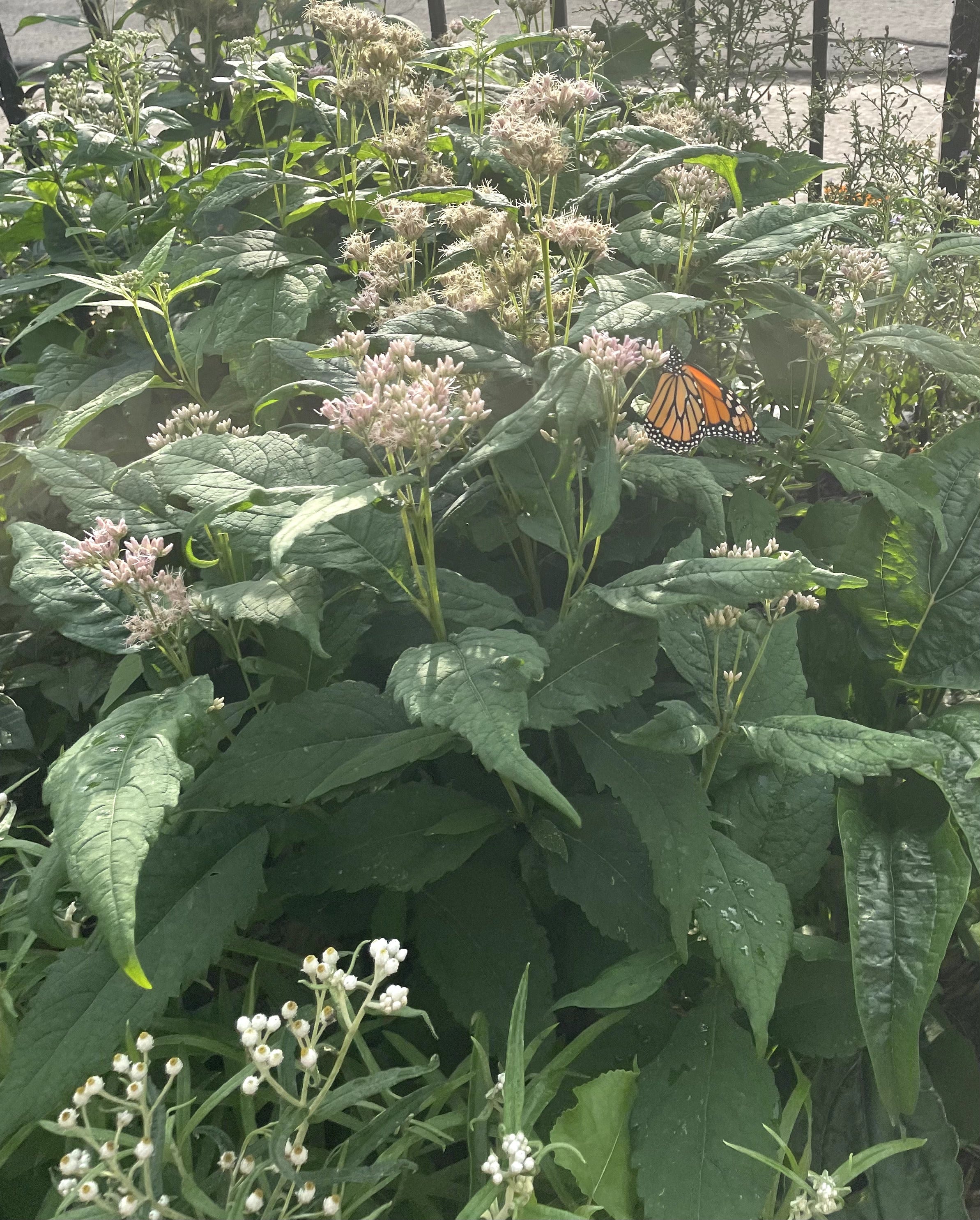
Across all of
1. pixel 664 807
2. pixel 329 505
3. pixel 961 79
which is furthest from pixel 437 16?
pixel 664 807

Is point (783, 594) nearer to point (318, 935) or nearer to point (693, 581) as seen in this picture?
point (693, 581)

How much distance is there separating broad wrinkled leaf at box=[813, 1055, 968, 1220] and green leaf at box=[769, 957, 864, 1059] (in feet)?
0.17

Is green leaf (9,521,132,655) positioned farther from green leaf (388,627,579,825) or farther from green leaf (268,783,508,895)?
green leaf (388,627,579,825)

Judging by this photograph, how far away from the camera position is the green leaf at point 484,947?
1.22 m

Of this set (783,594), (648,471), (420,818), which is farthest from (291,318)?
(783,594)

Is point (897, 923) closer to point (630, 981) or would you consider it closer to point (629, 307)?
point (630, 981)

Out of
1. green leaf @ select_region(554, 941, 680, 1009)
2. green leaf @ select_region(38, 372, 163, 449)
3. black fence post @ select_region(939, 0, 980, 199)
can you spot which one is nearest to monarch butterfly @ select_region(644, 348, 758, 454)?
green leaf @ select_region(554, 941, 680, 1009)

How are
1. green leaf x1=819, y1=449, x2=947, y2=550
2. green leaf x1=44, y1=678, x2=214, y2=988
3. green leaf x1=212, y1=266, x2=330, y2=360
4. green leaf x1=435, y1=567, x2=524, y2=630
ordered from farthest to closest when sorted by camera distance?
green leaf x1=212, y1=266, x2=330, y2=360, green leaf x1=819, y1=449, x2=947, y2=550, green leaf x1=435, y1=567, x2=524, y2=630, green leaf x1=44, y1=678, x2=214, y2=988

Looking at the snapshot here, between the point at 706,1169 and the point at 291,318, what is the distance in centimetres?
137

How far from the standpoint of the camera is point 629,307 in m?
1.40

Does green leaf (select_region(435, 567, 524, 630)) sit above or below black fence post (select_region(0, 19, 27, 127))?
below

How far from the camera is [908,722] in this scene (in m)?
1.55

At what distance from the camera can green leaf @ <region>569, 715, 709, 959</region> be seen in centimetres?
109

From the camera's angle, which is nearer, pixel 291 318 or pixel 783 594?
pixel 783 594
